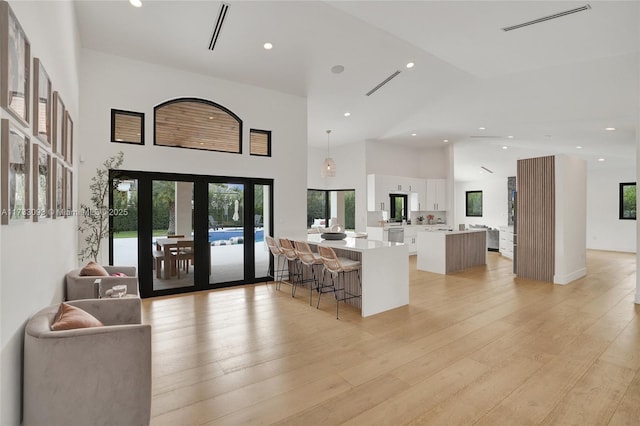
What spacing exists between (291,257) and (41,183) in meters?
3.48

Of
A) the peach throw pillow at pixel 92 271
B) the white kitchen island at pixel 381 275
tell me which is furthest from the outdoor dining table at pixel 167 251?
the white kitchen island at pixel 381 275

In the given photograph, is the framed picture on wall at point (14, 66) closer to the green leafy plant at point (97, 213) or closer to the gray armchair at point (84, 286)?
the gray armchair at point (84, 286)

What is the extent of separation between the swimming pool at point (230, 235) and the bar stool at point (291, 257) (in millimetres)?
723

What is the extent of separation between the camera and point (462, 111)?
7.31 metres

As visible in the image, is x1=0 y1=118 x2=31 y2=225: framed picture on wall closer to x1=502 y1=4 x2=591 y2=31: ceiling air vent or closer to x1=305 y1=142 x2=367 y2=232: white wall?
x1=502 y1=4 x2=591 y2=31: ceiling air vent

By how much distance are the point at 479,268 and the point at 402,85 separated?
453cm

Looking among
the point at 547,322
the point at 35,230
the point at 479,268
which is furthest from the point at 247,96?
the point at 479,268

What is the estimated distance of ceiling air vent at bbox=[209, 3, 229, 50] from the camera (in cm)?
404

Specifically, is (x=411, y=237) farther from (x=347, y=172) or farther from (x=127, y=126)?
(x=127, y=126)

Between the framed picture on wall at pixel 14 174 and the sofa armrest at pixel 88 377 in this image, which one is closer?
the framed picture on wall at pixel 14 174

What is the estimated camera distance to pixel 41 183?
214cm

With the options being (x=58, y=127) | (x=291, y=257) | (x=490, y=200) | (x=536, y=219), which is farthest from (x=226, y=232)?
(x=490, y=200)

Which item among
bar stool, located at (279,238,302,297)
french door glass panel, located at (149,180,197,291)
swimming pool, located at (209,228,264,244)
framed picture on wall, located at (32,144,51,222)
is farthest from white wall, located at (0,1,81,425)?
bar stool, located at (279,238,302,297)

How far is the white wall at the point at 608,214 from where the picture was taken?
32.9 feet
